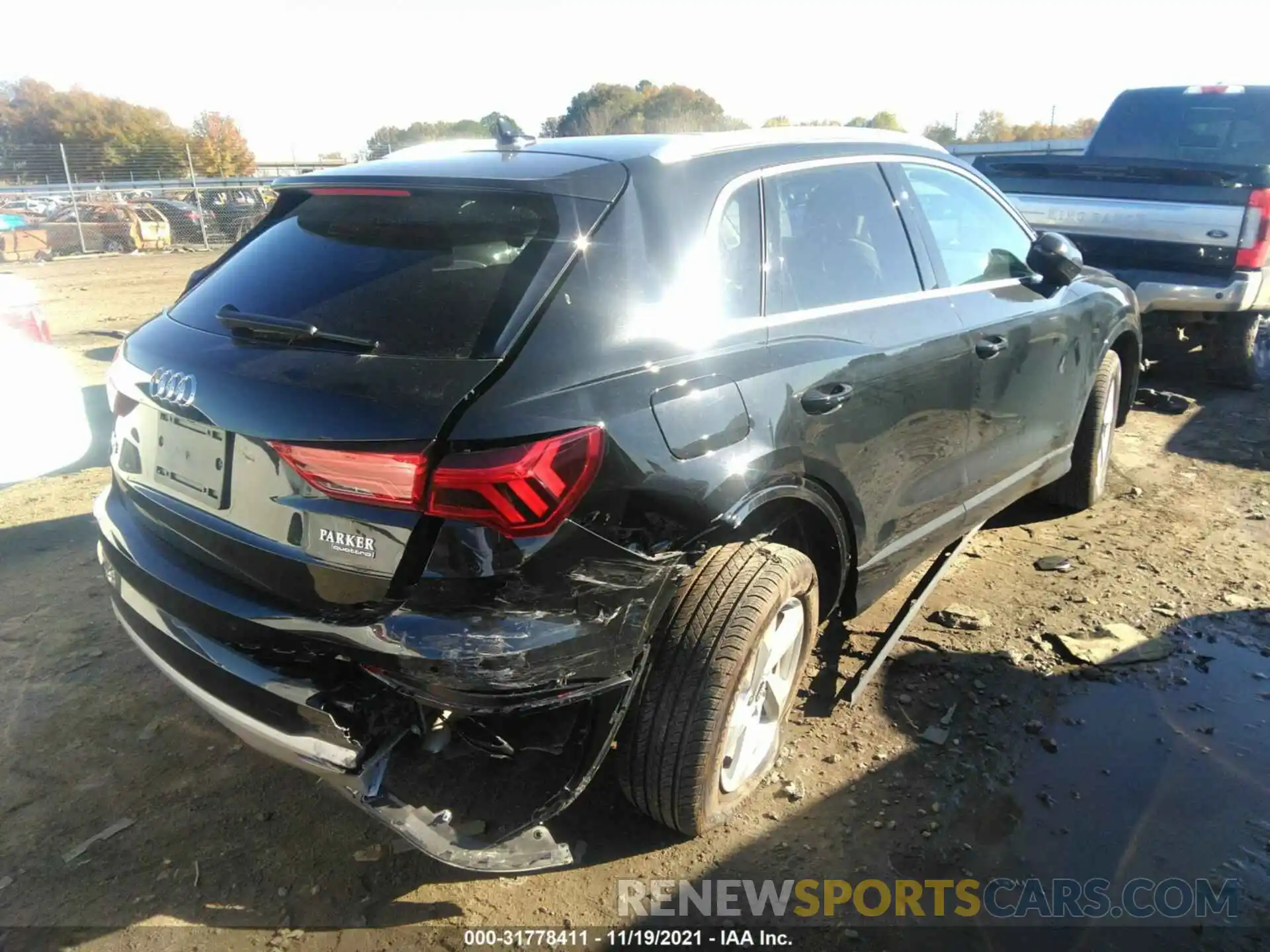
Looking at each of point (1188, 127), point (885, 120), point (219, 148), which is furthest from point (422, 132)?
point (1188, 127)

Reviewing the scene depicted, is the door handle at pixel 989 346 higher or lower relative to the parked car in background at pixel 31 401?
higher

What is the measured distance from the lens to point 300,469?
2.06 m

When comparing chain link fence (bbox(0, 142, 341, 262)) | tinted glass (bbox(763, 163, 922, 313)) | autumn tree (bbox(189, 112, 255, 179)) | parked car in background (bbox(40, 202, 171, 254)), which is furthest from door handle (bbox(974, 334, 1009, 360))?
autumn tree (bbox(189, 112, 255, 179))

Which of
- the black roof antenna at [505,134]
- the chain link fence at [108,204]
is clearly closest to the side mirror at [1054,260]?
the black roof antenna at [505,134]

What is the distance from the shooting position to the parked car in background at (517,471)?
2.01 meters

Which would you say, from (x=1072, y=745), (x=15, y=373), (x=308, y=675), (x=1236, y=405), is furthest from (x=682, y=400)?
(x=1236, y=405)

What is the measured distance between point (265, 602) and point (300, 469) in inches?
13.9

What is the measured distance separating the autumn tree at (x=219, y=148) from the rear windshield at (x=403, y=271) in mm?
42342

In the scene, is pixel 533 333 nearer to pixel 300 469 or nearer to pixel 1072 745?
pixel 300 469

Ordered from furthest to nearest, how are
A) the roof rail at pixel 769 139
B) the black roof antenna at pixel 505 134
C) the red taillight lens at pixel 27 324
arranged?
1. the red taillight lens at pixel 27 324
2. the black roof antenna at pixel 505 134
3. the roof rail at pixel 769 139

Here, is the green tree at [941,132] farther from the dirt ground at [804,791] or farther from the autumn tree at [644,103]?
the dirt ground at [804,791]

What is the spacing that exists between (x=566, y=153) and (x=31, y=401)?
9.87 feet

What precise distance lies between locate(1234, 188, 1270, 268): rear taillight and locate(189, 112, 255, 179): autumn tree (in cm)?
4142

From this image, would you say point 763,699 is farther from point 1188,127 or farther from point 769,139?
point 1188,127
